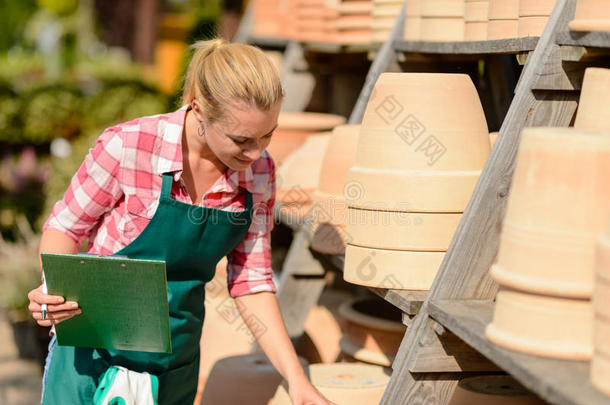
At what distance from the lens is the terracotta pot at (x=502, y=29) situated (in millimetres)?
1968

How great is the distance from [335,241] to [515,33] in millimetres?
795

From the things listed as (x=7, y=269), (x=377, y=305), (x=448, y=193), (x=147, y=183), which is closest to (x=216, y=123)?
(x=147, y=183)

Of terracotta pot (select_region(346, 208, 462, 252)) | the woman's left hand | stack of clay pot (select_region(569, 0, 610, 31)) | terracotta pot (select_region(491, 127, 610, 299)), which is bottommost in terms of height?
the woman's left hand

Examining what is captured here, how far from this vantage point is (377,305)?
113 inches

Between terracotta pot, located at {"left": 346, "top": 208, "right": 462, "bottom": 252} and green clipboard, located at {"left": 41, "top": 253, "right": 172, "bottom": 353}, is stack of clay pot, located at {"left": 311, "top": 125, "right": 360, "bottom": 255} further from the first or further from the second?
green clipboard, located at {"left": 41, "top": 253, "right": 172, "bottom": 353}

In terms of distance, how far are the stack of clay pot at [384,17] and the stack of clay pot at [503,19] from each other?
873 mm

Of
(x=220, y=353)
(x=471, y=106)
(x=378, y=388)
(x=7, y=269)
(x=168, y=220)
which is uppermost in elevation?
(x=471, y=106)

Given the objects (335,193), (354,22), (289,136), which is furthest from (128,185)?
(289,136)

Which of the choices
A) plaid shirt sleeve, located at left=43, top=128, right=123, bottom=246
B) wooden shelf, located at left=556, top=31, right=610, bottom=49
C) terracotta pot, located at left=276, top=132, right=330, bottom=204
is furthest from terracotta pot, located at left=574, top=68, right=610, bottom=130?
terracotta pot, located at left=276, top=132, right=330, bottom=204

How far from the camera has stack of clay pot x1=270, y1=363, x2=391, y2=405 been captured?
212 cm

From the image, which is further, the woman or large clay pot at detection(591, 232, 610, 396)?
the woman

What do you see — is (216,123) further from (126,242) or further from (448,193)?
(448,193)

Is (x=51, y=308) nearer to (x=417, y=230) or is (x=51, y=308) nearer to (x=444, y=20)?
(x=417, y=230)

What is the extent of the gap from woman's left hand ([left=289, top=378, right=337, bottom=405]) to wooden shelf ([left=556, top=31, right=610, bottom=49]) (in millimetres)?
980
